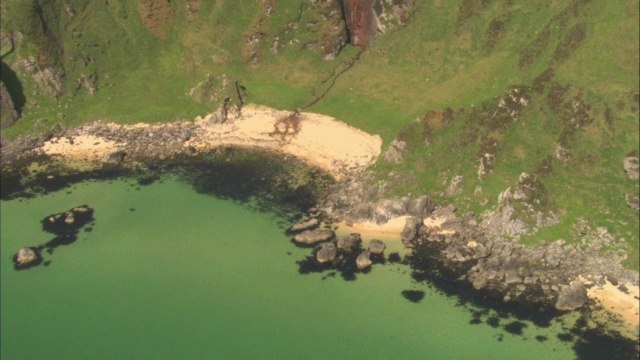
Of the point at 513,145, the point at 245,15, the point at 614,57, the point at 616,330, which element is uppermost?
the point at 245,15

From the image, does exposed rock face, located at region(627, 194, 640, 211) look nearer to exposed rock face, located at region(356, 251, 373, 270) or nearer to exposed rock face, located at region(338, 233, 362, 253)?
exposed rock face, located at region(356, 251, 373, 270)

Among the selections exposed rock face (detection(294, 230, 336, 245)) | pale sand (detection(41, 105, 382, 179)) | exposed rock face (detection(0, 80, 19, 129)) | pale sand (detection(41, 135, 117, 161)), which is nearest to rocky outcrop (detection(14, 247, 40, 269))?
pale sand (detection(41, 135, 117, 161))

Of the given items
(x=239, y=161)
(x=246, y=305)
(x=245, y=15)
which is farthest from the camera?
(x=245, y=15)

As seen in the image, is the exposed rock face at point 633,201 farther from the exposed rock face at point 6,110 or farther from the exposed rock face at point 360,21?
the exposed rock face at point 6,110

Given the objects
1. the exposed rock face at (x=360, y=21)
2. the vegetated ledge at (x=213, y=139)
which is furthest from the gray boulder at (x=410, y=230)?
the exposed rock face at (x=360, y=21)

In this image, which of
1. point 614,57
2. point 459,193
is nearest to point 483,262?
point 459,193

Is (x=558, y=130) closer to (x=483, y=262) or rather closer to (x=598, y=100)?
(x=598, y=100)

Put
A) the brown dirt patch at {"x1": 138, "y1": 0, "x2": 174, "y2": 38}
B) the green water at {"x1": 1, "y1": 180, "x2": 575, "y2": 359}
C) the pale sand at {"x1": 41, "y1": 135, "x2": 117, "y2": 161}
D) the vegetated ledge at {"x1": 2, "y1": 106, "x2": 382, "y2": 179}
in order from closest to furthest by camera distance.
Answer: the green water at {"x1": 1, "y1": 180, "x2": 575, "y2": 359}, the vegetated ledge at {"x1": 2, "y1": 106, "x2": 382, "y2": 179}, the pale sand at {"x1": 41, "y1": 135, "x2": 117, "y2": 161}, the brown dirt patch at {"x1": 138, "y1": 0, "x2": 174, "y2": 38}
